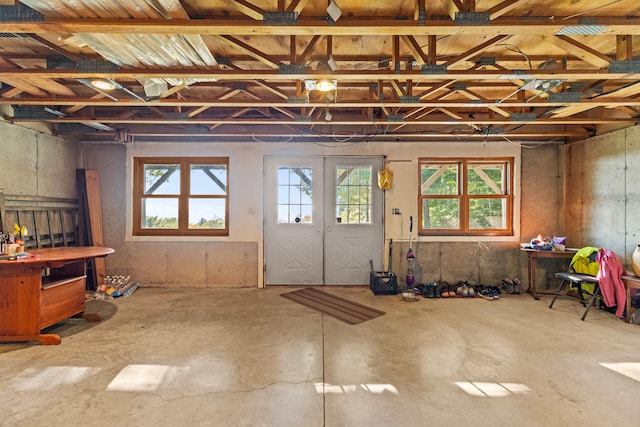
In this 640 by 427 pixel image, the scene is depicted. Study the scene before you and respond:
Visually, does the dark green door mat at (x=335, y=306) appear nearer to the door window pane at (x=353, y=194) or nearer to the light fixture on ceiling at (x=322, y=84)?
the door window pane at (x=353, y=194)

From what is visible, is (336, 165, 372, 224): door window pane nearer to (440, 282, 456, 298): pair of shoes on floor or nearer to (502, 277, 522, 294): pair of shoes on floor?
(440, 282, 456, 298): pair of shoes on floor

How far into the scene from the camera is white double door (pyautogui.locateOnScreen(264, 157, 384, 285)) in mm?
5129

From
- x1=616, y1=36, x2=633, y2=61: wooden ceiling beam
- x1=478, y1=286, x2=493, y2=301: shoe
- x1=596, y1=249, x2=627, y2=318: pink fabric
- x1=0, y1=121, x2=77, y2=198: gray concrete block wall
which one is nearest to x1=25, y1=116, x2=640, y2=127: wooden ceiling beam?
x1=0, y1=121, x2=77, y2=198: gray concrete block wall

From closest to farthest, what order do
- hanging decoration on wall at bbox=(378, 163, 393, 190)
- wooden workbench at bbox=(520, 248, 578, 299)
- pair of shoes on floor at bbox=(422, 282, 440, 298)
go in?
wooden workbench at bbox=(520, 248, 578, 299), pair of shoes on floor at bbox=(422, 282, 440, 298), hanging decoration on wall at bbox=(378, 163, 393, 190)

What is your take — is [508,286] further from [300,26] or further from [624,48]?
[300,26]

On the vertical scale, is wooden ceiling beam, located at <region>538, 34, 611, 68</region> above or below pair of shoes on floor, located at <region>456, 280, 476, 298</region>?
above

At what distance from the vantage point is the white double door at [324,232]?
16.8 feet

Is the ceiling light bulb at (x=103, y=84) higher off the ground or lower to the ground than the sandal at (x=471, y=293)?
higher

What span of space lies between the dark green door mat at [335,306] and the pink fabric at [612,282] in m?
2.87

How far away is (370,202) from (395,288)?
1552 millimetres

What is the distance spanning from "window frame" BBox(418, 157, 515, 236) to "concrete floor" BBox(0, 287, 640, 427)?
161cm

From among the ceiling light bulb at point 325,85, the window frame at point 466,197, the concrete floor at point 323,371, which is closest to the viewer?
the concrete floor at point 323,371

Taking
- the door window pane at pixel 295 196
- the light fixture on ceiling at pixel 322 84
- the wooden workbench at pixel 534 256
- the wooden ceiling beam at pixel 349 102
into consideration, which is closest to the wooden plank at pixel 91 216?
the wooden ceiling beam at pixel 349 102

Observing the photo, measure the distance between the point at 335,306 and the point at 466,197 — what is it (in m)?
3.11
